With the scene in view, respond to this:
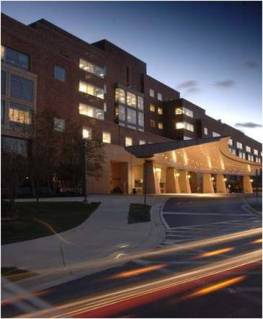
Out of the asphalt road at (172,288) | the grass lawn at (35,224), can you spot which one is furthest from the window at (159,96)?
the asphalt road at (172,288)

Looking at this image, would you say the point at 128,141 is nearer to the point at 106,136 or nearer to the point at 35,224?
the point at 106,136

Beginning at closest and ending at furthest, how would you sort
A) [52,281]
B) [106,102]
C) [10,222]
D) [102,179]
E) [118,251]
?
1. [52,281]
2. [118,251]
3. [10,222]
4. [102,179]
5. [106,102]

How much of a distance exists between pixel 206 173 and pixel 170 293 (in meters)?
73.0

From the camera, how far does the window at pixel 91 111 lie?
203 feet

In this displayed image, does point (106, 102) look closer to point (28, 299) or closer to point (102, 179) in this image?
point (102, 179)

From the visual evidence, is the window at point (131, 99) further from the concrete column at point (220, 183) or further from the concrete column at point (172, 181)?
the concrete column at point (220, 183)

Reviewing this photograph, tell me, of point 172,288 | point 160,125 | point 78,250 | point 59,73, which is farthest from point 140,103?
point 172,288

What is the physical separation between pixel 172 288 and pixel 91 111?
57110 mm

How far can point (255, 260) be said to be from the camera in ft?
35.9

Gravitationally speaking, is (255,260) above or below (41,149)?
below

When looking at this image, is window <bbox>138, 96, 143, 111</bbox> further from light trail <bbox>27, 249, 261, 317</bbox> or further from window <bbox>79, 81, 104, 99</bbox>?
light trail <bbox>27, 249, 261, 317</bbox>

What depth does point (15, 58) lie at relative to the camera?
48875 mm

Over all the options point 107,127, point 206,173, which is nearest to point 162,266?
point 107,127

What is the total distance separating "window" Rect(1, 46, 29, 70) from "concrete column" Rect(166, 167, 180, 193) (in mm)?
28851
